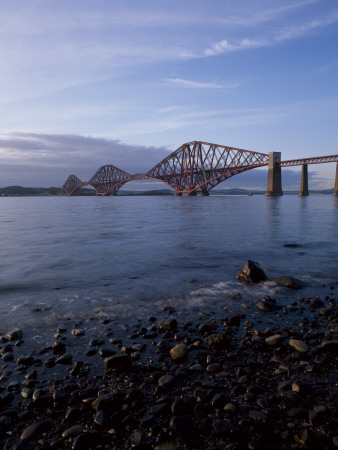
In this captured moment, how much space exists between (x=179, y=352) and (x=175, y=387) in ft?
2.09

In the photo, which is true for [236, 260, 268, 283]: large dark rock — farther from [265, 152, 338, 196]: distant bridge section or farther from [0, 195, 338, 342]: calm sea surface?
[265, 152, 338, 196]: distant bridge section

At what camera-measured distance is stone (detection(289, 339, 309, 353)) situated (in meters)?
3.86

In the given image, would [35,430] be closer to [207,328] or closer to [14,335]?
[14,335]

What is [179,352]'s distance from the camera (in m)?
3.84

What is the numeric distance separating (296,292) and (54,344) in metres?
5.21

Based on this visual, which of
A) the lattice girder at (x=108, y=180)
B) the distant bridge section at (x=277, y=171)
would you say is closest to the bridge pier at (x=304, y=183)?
the distant bridge section at (x=277, y=171)

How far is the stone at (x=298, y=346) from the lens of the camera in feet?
12.7

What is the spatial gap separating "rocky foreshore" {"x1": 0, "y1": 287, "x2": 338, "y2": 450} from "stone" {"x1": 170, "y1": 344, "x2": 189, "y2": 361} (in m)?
0.01

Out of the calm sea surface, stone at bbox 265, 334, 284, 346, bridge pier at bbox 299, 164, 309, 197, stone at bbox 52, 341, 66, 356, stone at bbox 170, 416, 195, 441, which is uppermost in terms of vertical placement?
bridge pier at bbox 299, 164, 309, 197

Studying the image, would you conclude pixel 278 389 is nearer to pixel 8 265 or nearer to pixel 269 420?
pixel 269 420

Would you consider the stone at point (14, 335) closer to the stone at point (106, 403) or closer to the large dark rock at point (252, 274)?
the stone at point (106, 403)

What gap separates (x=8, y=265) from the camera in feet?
33.7

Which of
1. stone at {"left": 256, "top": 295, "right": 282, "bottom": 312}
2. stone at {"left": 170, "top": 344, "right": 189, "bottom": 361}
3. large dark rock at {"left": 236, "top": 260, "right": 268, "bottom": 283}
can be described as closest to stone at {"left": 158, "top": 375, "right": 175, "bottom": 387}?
stone at {"left": 170, "top": 344, "right": 189, "bottom": 361}

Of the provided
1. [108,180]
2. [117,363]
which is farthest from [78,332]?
[108,180]
